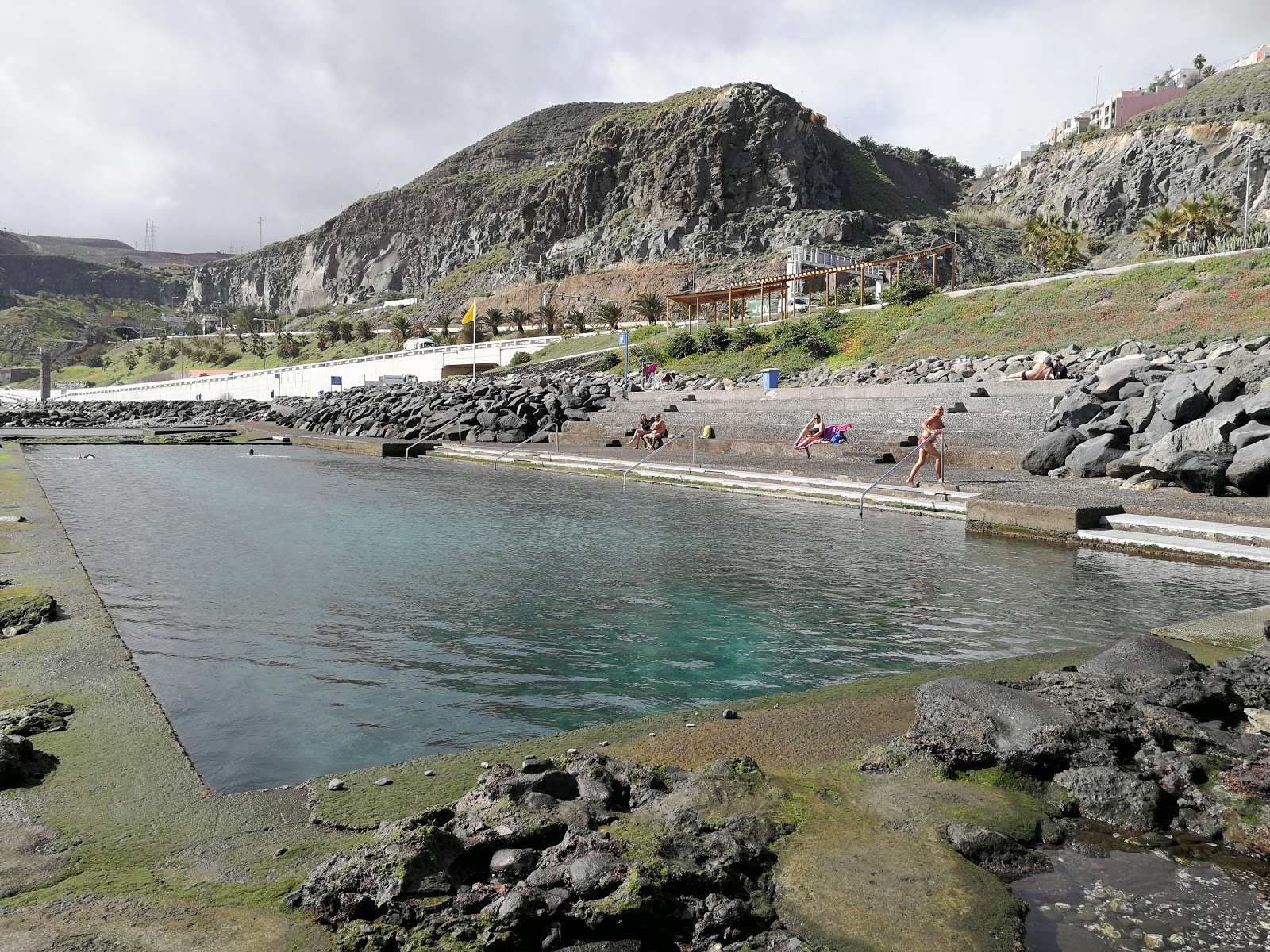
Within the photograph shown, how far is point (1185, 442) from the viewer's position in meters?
12.7

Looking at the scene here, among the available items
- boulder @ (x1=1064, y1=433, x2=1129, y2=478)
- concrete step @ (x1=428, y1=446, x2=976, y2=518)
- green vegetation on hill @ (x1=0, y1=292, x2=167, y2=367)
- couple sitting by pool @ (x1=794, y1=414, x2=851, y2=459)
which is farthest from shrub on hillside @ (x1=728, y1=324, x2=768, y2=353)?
green vegetation on hill @ (x1=0, y1=292, x2=167, y2=367)

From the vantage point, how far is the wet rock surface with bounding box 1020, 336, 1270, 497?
11.7 metres

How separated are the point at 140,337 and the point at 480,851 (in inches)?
7364

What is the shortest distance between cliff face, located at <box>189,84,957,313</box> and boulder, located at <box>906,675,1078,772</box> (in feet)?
279

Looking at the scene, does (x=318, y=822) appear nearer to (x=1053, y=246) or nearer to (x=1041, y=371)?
(x=1041, y=371)

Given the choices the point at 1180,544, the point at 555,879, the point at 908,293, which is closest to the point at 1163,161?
the point at 908,293

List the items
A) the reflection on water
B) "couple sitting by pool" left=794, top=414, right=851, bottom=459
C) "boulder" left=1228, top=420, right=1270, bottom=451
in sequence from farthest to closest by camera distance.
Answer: "couple sitting by pool" left=794, top=414, right=851, bottom=459 < "boulder" left=1228, top=420, right=1270, bottom=451 < the reflection on water

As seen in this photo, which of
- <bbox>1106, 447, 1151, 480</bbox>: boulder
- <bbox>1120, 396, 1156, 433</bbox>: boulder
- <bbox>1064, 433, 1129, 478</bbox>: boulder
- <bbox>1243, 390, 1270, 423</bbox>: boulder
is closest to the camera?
<bbox>1243, 390, 1270, 423</bbox>: boulder

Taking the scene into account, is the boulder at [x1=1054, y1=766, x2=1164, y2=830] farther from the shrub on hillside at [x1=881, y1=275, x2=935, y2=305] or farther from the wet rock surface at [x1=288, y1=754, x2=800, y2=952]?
the shrub on hillside at [x1=881, y1=275, x2=935, y2=305]

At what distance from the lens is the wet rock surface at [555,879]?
244 centimetres

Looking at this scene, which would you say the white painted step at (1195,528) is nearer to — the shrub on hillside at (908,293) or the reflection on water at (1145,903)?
the reflection on water at (1145,903)

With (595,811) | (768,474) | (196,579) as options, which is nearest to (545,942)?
(595,811)

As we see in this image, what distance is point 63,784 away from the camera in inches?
131

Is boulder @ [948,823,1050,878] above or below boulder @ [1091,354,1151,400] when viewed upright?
below
